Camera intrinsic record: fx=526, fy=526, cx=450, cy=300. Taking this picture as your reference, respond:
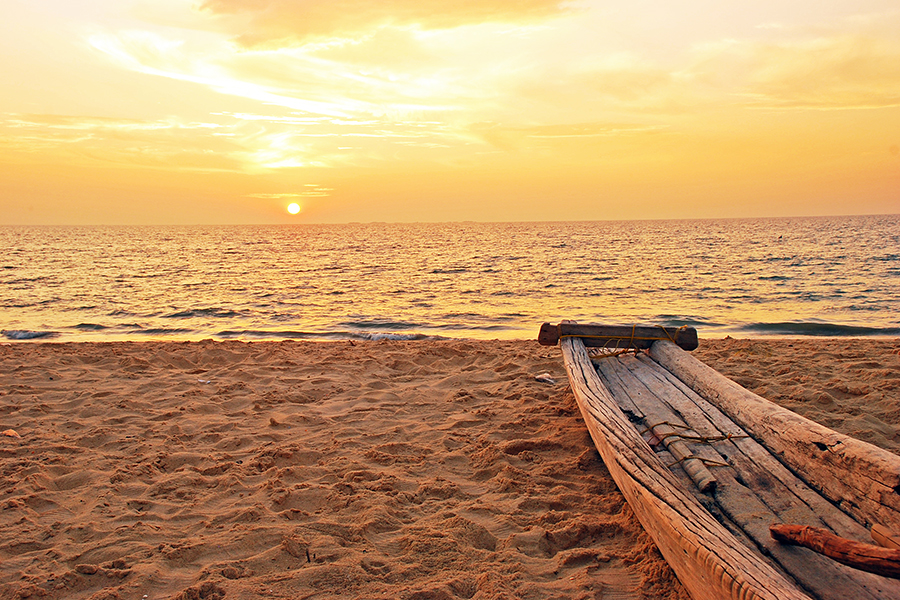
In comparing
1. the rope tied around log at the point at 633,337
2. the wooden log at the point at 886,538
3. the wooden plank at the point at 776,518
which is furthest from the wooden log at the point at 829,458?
the rope tied around log at the point at 633,337

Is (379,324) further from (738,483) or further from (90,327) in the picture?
(738,483)

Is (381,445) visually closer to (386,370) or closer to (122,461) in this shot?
(122,461)

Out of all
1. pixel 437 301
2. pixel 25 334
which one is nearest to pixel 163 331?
pixel 25 334

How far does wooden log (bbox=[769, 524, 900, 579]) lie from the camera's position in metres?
1.80

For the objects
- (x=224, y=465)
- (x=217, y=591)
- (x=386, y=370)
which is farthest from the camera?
(x=386, y=370)

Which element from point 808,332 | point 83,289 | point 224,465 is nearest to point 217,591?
point 224,465

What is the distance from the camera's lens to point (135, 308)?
593 inches

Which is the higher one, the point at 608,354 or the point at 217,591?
the point at 608,354

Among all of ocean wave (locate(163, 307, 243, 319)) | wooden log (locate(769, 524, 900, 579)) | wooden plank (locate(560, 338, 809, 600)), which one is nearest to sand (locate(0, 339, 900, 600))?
wooden plank (locate(560, 338, 809, 600))

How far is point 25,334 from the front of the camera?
37.7ft

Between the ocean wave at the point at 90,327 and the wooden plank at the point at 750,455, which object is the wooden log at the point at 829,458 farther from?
the ocean wave at the point at 90,327

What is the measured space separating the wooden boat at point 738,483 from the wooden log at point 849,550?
3 cm

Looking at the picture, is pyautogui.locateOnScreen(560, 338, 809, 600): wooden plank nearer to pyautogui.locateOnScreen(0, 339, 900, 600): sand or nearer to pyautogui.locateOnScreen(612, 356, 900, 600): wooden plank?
pyautogui.locateOnScreen(612, 356, 900, 600): wooden plank

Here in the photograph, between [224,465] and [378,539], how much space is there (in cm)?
164
